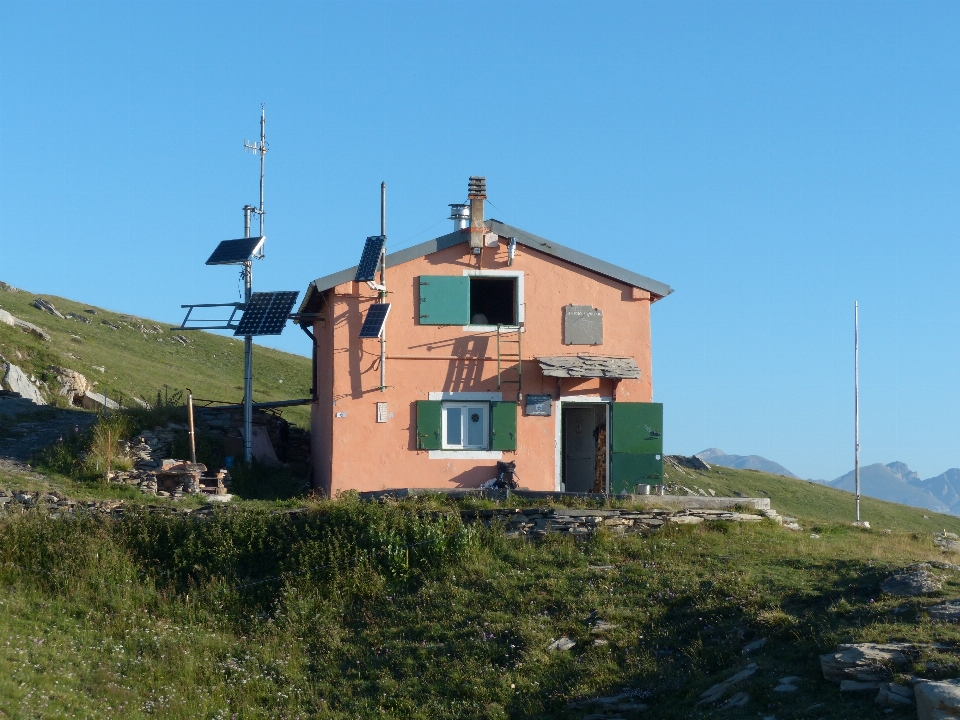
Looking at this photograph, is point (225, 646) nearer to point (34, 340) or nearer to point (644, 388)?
point (644, 388)

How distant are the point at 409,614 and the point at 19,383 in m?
28.5

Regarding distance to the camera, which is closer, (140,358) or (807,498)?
(807,498)

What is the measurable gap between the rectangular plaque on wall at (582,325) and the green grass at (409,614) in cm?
591

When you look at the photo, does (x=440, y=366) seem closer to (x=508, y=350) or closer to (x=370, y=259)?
(x=508, y=350)

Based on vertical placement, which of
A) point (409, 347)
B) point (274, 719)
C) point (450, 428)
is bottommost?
point (274, 719)

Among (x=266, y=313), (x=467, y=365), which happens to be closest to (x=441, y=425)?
(x=467, y=365)

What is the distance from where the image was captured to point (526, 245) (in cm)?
2473

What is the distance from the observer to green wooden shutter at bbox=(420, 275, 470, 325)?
958 inches

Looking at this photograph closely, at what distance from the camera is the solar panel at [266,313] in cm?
2597

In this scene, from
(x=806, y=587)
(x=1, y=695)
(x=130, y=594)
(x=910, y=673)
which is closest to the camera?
(x=910, y=673)

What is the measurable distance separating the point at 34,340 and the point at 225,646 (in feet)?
125

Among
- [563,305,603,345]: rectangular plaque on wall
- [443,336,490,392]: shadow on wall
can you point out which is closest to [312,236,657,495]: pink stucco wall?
[443,336,490,392]: shadow on wall

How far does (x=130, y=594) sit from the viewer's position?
17.8 m

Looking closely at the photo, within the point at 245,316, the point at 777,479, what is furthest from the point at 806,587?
the point at 777,479
